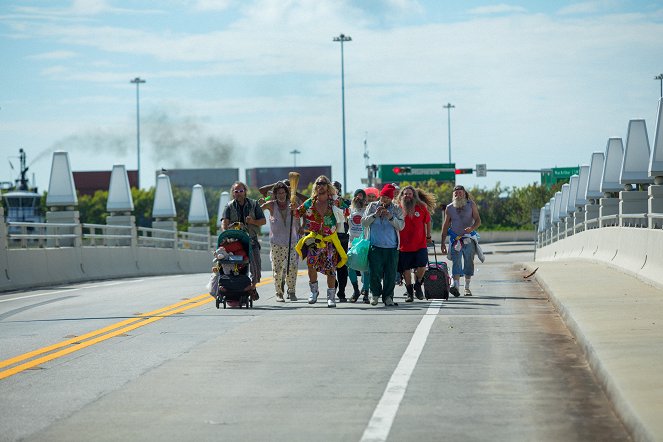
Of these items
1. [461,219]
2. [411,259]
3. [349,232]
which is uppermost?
[461,219]

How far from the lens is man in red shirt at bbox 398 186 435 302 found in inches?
752

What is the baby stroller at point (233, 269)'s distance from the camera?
18141 mm

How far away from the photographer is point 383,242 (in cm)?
1828

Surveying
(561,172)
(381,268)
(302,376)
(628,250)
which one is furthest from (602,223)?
(561,172)

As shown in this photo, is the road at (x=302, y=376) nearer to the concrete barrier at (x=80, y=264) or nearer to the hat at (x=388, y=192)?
the hat at (x=388, y=192)

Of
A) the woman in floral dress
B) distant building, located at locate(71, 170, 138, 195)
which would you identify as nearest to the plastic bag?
the woman in floral dress

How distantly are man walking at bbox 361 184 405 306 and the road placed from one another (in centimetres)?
62

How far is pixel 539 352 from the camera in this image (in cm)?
1209

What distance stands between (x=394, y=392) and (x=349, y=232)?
9883 millimetres

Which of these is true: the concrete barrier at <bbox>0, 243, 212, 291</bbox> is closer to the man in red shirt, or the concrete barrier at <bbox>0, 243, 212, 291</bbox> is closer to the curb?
the man in red shirt

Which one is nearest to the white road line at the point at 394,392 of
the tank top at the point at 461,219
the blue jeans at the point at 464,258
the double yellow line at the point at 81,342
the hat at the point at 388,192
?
the double yellow line at the point at 81,342

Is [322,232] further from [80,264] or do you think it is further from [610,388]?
[80,264]

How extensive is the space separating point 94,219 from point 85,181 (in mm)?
20504

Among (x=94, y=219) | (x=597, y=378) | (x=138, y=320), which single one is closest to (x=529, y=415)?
(x=597, y=378)
